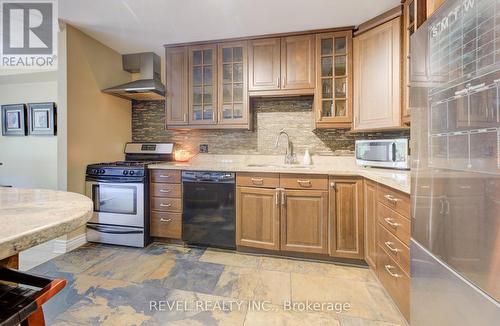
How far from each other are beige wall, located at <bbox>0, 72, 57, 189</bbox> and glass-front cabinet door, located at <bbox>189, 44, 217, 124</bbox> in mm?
2347

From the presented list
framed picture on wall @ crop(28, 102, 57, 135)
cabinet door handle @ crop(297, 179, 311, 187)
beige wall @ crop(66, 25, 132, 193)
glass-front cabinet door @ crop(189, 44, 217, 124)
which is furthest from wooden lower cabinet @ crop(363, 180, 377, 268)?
framed picture on wall @ crop(28, 102, 57, 135)

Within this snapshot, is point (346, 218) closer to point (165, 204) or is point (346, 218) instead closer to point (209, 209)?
point (209, 209)

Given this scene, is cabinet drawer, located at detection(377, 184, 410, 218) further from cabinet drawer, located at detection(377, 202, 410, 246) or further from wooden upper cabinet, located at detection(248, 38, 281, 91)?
wooden upper cabinet, located at detection(248, 38, 281, 91)

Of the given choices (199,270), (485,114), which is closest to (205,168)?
(199,270)

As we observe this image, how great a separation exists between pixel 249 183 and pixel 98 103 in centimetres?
206

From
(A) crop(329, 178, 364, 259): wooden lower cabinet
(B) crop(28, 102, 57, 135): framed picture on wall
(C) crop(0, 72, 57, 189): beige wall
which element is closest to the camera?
(A) crop(329, 178, 364, 259): wooden lower cabinet

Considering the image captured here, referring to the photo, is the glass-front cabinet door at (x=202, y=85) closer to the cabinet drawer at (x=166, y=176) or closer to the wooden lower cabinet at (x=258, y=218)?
the cabinet drawer at (x=166, y=176)

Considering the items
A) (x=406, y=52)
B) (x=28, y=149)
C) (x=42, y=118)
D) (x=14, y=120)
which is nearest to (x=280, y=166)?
(x=406, y=52)

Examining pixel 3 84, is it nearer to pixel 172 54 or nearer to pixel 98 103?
pixel 98 103

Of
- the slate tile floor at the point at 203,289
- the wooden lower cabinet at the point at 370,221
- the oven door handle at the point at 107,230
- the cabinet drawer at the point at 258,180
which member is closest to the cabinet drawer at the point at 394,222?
the wooden lower cabinet at the point at 370,221

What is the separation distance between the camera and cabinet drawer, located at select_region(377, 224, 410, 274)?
140 centimetres

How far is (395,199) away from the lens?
1.54 metres

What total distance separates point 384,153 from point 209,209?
177 cm

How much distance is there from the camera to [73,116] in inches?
95.8
